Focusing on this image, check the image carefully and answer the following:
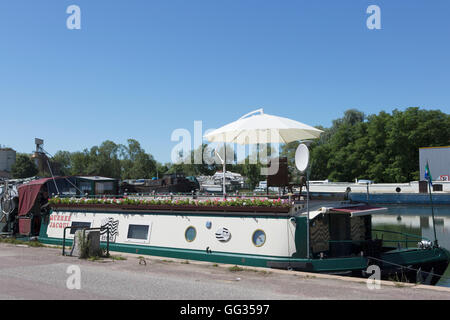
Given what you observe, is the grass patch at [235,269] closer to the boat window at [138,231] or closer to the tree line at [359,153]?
the boat window at [138,231]

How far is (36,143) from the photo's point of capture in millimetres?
18109

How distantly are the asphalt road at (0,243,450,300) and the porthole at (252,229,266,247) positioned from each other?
90cm

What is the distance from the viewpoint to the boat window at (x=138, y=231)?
14.1 meters

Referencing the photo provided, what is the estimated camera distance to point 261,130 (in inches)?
538

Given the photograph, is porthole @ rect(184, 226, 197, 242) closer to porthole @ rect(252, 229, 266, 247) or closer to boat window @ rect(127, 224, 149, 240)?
boat window @ rect(127, 224, 149, 240)

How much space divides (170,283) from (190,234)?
4.15 meters

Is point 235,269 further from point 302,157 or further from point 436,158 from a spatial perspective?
point 436,158

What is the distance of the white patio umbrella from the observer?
1314cm

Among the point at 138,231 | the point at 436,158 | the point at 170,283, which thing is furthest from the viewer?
the point at 436,158

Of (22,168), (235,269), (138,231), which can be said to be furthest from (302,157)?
(22,168)

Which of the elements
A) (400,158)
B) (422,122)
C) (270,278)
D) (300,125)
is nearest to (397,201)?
(400,158)

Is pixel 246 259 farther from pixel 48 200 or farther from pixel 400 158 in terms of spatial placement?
pixel 400 158

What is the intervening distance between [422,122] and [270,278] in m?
58.9
